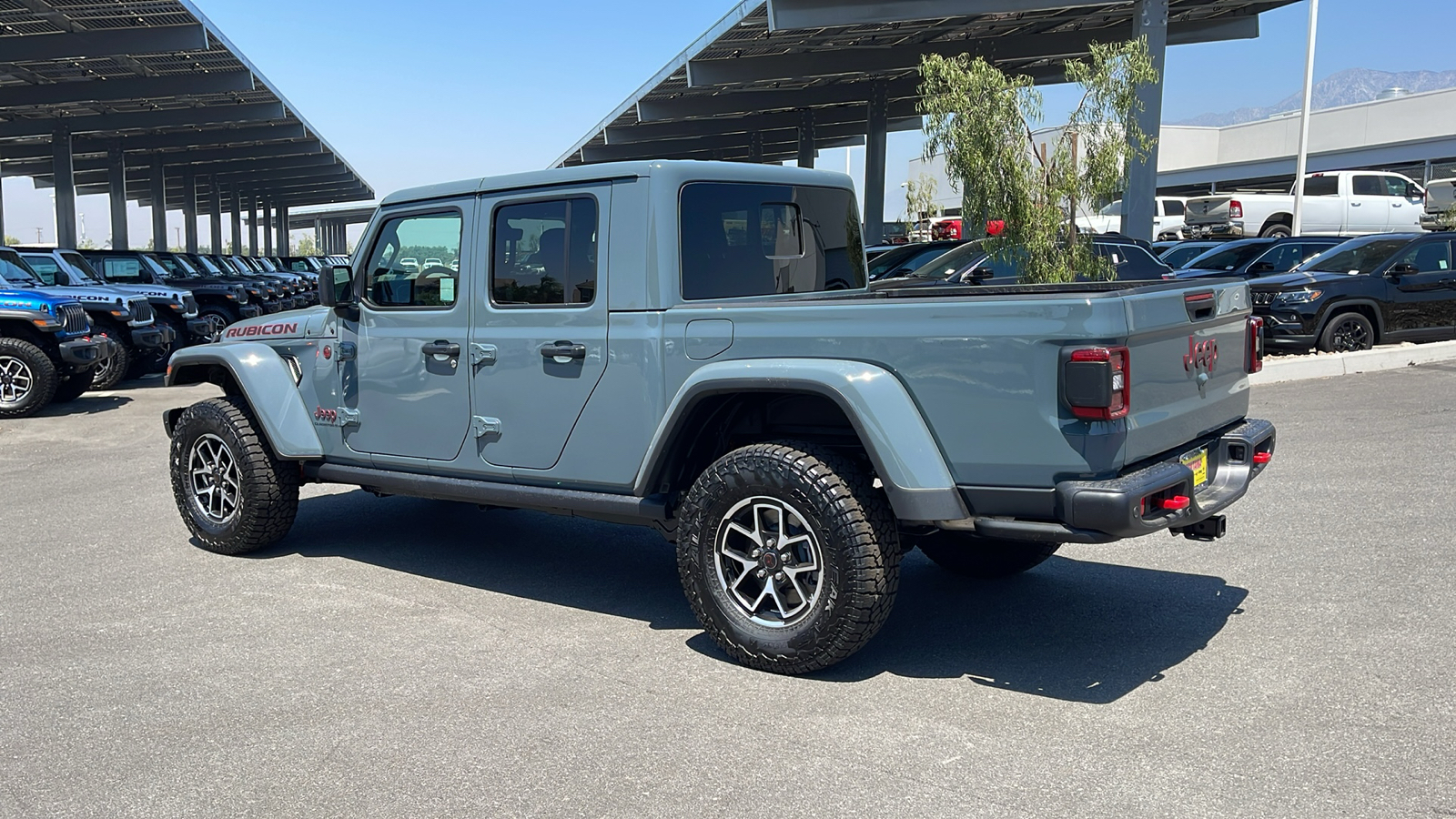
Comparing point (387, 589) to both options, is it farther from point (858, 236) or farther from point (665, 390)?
point (858, 236)

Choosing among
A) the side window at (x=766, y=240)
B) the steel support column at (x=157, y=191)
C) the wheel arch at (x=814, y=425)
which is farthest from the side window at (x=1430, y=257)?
the steel support column at (x=157, y=191)

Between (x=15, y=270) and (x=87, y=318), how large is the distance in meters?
1.77

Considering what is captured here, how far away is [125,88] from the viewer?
3000 cm

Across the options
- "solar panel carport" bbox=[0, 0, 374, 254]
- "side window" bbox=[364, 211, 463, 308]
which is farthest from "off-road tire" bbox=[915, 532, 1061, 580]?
"solar panel carport" bbox=[0, 0, 374, 254]

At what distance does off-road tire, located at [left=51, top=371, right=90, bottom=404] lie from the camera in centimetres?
1388

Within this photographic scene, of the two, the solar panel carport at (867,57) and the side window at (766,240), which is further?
the solar panel carport at (867,57)

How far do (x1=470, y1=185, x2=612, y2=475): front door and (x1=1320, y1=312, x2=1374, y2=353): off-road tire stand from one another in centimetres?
1154

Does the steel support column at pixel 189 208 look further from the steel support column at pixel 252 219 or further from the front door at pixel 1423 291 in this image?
the front door at pixel 1423 291

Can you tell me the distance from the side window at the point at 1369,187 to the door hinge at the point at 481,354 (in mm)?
31866

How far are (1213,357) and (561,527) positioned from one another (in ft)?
13.2

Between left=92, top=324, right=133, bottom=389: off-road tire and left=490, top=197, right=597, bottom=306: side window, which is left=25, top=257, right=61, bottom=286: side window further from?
left=490, top=197, right=597, bottom=306: side window

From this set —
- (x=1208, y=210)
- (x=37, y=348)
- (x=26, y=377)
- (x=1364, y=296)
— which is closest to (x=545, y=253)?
(x=37, y=348)

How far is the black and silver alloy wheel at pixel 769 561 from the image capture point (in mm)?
4586

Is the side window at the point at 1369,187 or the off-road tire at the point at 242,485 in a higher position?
the side window at the point at 1369,187
